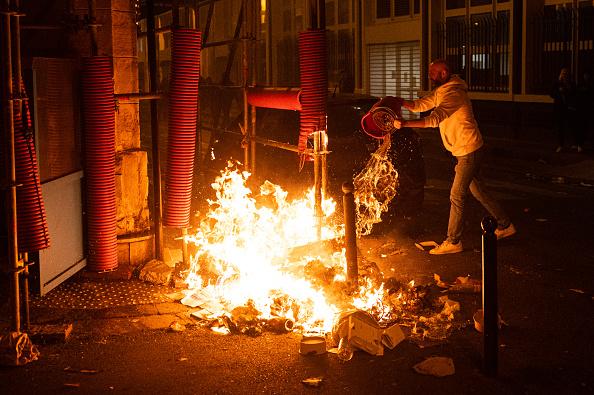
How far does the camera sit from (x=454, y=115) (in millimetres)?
8672

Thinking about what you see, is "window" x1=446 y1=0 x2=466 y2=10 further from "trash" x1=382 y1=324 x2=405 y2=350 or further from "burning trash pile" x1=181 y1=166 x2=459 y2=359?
"trash" x1=382 y1=324 x2=405 y2=350

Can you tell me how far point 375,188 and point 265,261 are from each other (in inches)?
85.2

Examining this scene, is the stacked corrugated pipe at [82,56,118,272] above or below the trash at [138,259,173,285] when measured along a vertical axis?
above

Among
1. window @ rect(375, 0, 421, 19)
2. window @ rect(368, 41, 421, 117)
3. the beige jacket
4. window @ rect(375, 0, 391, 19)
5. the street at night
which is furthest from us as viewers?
window @ rect(375, 0, 391, 19)

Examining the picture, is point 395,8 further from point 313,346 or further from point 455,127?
point 313,346

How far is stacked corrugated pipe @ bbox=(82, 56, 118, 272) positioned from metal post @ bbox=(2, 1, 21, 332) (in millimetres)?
1708

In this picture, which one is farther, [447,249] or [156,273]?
[447,249]

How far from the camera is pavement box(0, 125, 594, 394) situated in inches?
207

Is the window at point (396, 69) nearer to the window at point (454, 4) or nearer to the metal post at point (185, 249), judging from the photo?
the window at point (454, 4)

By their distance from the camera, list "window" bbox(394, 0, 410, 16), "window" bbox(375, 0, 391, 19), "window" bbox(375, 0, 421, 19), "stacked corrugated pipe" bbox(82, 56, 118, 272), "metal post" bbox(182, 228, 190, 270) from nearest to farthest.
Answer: "stacked corrugated pipe" bbox(82, 56, 118, 272) → "metal post" bbox(182, 228, 190, 270) → "window" bbox(375, 0, 421, 19) → "window" bbox(394, 0, 410, 16) → "window" bbox(375, 0, 391, 19)

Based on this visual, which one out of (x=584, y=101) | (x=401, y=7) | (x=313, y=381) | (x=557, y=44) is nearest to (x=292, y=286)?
(x=313, y=381)

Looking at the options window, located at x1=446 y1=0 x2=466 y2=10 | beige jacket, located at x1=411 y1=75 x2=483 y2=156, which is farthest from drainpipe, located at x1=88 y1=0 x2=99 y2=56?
window, located at x1=446 y1=0 x2=466 y2=10

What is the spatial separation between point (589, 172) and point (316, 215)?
935cm

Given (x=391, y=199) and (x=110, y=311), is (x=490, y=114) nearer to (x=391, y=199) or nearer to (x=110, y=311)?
(x=391, y=199)
